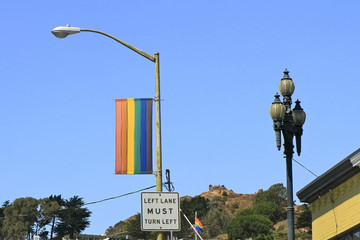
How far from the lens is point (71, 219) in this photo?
165 m

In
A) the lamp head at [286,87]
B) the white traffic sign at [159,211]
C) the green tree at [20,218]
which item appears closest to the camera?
the white traffic sign at [159,211]

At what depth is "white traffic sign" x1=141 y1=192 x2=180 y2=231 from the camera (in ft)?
51.9

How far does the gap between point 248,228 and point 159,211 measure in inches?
6057

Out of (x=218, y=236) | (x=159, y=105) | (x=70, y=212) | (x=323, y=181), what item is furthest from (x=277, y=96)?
(x=218, y=236)

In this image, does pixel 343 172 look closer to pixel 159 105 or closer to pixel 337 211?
pixel 337 211

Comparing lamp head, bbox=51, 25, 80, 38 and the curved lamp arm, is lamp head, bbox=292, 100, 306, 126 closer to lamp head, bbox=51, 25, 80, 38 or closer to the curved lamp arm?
the curved lamp arm

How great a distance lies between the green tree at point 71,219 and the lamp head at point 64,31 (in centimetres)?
14767

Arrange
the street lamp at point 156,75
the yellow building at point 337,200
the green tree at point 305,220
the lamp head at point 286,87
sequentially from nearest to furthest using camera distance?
the street lamp at point 156,75 → the lamp head at point 286,87 → the yellow building at point 337,200 → the green tree at point 305,220

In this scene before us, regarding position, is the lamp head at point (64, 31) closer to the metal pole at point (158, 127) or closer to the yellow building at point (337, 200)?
the metal pole at point (158, 127)

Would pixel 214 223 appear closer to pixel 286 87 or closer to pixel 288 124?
pixel 286 87

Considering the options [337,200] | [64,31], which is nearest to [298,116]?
[337,200]

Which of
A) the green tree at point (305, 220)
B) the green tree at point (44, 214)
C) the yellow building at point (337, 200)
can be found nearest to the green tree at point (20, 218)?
the green tree at point (44, 214)

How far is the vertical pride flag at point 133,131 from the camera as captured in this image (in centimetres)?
1741

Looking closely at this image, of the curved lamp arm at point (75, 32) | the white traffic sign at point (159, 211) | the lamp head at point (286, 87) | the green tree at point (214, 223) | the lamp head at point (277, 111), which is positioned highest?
the green tree at point (214, 223)
